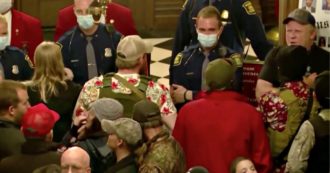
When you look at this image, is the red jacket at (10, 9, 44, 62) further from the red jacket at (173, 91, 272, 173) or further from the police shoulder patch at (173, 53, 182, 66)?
the red jacket at (173, 91, 272, 173)

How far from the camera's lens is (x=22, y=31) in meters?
7.44

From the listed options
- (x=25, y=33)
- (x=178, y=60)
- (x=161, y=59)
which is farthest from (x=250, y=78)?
(x=161, y=59)

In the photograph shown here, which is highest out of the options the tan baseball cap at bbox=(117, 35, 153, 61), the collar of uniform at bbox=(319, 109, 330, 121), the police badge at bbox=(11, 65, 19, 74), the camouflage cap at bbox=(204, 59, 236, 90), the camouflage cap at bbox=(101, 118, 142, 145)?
the tan baseball cap at bbox=(117, 35, 153, 61)

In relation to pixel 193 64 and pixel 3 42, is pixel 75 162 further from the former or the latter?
pixel 3 42

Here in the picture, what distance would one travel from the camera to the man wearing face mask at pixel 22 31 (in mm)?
7406

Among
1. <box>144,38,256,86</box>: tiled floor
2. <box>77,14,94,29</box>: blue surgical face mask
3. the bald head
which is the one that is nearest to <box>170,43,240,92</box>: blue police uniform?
<box>77,14,94,29</box>: blue surgical face mask

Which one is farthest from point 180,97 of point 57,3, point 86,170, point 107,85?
point 57,3

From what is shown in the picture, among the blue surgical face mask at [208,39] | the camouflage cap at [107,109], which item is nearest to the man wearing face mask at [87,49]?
the blue surgical face mask at [208,39]

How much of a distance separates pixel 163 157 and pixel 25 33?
2.89m

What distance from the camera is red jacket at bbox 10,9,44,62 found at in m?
7.41

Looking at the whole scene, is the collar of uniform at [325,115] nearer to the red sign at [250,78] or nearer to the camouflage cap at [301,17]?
the camouflage cap at [301,17]

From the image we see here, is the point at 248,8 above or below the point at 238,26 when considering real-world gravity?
above

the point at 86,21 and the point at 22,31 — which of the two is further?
the point at 22,31

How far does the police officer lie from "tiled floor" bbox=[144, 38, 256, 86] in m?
2.99
